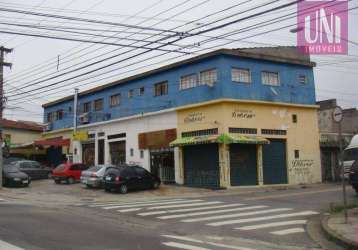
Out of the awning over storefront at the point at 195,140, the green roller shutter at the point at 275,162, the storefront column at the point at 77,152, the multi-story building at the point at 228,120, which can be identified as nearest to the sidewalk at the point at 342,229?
the awning over storefront at the point at 195,140

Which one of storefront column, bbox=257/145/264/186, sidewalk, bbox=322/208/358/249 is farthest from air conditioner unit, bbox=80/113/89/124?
sidewalk, bbox=322/208/358/249

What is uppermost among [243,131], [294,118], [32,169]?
[294,118]

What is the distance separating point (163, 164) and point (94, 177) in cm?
604

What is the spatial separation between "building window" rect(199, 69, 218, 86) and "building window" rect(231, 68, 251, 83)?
112 cm

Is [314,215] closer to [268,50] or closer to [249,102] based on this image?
[249,102]

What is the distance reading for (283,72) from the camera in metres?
34.7

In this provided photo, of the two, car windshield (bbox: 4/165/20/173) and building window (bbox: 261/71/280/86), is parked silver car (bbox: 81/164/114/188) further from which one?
building window (bbox: 261/71/280/86)

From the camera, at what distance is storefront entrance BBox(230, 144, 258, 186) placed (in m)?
31.8

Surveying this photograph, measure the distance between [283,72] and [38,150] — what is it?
96.7 ft

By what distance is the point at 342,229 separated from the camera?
13.2 metres

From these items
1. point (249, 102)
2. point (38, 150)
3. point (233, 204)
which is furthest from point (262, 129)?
point (38, 150)

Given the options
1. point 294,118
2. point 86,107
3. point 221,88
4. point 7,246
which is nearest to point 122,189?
point 221,88

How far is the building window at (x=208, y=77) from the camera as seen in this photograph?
3238 centimetres

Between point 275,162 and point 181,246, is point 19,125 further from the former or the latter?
point 181,246
